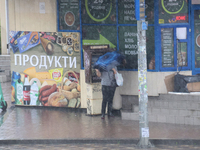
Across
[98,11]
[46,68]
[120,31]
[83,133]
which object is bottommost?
[83,133]

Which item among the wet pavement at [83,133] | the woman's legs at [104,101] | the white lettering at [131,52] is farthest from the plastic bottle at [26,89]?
the white lettering at [131,52]

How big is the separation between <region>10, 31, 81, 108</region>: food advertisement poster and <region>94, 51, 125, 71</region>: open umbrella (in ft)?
4.24

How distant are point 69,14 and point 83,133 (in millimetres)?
4200

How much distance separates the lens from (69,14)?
34.1 ft

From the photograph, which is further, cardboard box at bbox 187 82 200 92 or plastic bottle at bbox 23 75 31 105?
plastic bottle at bbox 23 75 31 105

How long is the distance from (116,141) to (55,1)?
206 inches

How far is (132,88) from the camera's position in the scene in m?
9.88

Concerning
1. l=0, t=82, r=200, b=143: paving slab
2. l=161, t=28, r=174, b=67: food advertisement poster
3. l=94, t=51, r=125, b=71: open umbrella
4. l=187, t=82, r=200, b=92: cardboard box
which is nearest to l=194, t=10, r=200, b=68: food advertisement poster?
l=161, t=28, r=174, b=67: food advertisement poster

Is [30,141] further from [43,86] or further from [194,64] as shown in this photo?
[194,64]

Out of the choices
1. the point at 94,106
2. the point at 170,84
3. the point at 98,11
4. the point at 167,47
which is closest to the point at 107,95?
the point at 94,106

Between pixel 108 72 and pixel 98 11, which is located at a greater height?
pixel 98 11

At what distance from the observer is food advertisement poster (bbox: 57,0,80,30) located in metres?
10.3

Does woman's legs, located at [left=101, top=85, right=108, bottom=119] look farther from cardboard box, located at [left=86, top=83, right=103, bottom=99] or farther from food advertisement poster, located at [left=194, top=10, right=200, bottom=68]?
food advertisement poster, located at [left=194, top=10, right=200, bottom=68]

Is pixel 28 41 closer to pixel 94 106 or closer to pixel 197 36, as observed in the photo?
pixel 94 106
